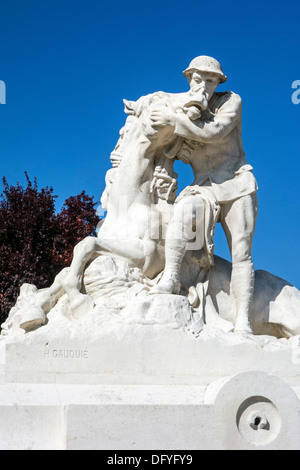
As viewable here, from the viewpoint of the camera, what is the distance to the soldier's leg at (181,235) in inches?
Result: 269

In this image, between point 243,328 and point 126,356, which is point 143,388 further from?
point 243,328

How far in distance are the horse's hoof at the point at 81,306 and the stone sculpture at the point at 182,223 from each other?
35mm

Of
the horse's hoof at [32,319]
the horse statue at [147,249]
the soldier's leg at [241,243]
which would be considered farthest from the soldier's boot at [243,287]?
the horse's hoof at [32,319]

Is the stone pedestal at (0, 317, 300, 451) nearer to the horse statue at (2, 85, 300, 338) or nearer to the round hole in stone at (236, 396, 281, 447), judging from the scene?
the round hole in stone at (236, 396, 281, 447)

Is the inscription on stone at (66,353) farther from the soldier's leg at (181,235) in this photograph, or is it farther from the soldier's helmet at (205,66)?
the soldier's helmet at (205,66)

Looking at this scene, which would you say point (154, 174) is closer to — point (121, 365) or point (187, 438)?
point (121, 365)

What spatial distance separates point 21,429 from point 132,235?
89.3 inches

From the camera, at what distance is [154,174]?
740 centimetres

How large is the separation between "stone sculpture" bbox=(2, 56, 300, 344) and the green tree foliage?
17.2 feet

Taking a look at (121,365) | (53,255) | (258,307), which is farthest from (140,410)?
(53,255)

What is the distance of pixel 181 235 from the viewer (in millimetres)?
6910

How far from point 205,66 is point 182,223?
1.65m

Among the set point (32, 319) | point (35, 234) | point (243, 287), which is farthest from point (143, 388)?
point (35, 234)

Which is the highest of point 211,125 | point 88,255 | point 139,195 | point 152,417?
point 211,125
